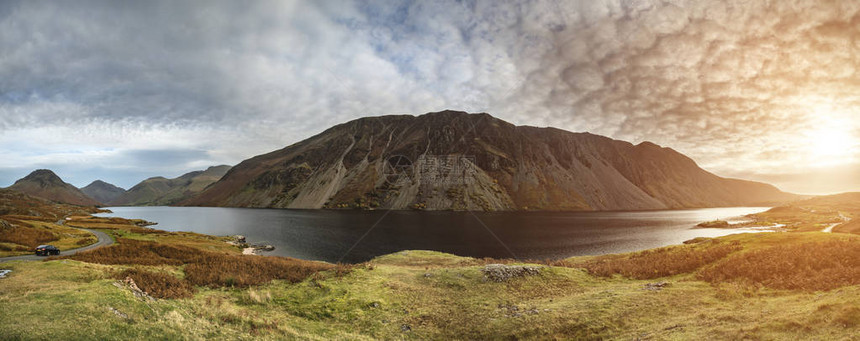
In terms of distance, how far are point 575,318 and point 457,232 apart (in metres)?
80.3

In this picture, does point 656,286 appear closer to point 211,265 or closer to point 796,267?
point 796,267

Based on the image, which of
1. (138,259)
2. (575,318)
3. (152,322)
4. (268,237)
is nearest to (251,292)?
(152,322)

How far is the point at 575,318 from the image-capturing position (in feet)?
51.5

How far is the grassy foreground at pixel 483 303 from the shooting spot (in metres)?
11.6

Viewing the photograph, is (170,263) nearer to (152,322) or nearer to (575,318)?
(152,322)

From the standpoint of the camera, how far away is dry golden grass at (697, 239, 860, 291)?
593 inches

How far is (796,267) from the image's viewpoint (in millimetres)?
17219

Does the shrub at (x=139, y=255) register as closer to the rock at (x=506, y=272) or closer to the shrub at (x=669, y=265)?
the rock at (x=506, y=272)

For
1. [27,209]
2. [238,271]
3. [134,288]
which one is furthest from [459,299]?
[27,209]

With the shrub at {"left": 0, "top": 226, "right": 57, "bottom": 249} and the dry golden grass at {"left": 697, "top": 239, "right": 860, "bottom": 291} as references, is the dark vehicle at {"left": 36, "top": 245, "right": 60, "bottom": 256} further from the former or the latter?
the dry golden grass at {"left": 697, "top": 239, "right": 860, "bottom": 291}

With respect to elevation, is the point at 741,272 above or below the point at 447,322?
above

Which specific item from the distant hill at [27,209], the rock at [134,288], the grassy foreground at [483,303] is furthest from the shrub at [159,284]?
the distant hill at [27,209]

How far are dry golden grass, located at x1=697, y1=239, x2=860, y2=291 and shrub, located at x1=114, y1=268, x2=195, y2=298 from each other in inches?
1263

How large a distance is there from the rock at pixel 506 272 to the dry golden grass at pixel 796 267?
34.4ft
